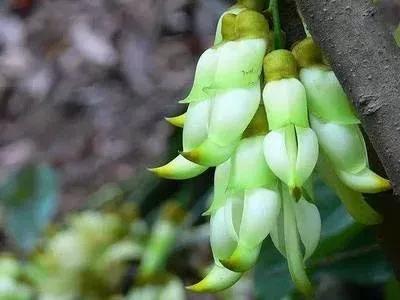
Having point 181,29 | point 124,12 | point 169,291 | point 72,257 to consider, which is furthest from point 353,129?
point 124,12

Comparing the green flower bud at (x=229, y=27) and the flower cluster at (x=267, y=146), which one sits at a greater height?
the green flower bud at (x=229, y=27)

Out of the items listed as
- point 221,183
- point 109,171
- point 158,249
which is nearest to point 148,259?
point 158,249

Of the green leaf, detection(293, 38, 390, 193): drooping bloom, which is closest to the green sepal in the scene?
detection(293, 38, 390, 193): drooping bloom

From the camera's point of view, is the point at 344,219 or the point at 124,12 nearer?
the point at 344,219

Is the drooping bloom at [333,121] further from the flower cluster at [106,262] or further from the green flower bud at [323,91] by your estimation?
the flower cluster at [106,262]

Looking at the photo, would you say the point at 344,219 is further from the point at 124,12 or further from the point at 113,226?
the point at 124,12

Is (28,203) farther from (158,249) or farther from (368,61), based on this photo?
(368,61)

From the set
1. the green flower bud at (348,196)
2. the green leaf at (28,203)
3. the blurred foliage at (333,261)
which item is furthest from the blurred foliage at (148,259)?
the green flower bud at (348,196)
